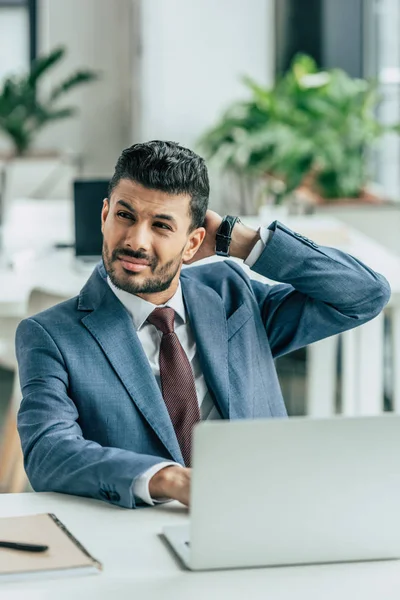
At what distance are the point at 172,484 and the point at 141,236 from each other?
43cm

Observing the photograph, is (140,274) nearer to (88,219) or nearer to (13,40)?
(88,219)

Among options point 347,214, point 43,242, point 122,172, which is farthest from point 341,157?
point 122,172

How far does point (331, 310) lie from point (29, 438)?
63 cm

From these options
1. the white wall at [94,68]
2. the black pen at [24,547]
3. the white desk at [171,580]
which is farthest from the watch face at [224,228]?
the white wall at [94,68]

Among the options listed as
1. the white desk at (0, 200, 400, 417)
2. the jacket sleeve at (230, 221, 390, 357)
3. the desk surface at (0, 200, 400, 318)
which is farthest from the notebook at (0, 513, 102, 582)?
the white desk at (0, 200, 400, 417)

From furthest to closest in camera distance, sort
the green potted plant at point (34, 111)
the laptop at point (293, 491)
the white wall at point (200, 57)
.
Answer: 1. the green potted plant at point (34, 111)
2. the white wall at point (200, 57)
3. the laptop at point (293, 491)

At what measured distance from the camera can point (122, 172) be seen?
73.9 inches

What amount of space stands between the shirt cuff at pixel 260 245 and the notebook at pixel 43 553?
0.65 m

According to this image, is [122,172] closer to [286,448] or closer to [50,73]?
[286,448]

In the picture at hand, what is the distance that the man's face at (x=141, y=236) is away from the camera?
184cm

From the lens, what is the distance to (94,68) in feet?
30.4

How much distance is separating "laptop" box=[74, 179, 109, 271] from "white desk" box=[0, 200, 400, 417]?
2.7 inches

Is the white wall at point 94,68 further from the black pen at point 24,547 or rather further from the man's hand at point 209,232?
the black pen at point 24,547

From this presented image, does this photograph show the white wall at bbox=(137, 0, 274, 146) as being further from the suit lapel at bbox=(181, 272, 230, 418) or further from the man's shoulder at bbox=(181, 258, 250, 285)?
the suit lapel at bbox=(181, 272, 230, 418)
